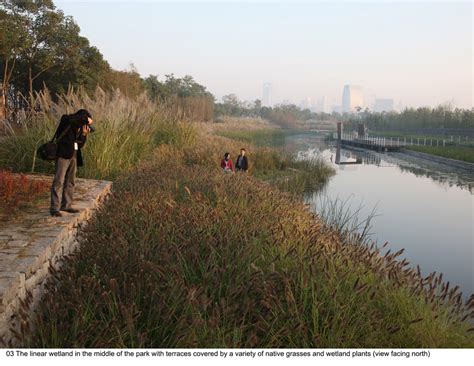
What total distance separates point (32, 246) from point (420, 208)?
11.3 m

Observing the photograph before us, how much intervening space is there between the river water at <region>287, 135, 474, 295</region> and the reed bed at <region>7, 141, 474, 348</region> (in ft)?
11.2

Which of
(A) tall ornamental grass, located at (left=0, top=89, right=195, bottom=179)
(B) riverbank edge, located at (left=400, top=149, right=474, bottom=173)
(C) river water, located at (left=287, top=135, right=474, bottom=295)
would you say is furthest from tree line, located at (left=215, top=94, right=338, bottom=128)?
(A) tall ornamental grass, located at (left=0, top=89, right=195, bottom=179)

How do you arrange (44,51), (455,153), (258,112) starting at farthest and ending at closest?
1. (258,112)
2. (455,153)
3. (44,51)

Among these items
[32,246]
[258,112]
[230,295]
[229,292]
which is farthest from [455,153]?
[258,112]

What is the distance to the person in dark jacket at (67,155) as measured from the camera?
595 cm

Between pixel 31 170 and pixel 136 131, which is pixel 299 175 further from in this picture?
pixel 31 170

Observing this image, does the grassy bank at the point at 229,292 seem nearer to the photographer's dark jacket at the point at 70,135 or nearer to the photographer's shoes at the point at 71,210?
the photographer's shoes at the point at 71,210

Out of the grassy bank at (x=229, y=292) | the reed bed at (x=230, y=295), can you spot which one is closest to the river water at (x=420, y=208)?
the grassy bank at (x=229, y=292)

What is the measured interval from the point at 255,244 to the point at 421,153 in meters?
27.7

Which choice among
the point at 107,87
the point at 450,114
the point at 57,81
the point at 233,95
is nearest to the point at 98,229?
the point at 57,81

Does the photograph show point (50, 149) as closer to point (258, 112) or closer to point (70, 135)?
point (70, 135)

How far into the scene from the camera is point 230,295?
3385 mm

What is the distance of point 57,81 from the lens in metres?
25.7

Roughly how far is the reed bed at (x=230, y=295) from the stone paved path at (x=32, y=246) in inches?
8.2
